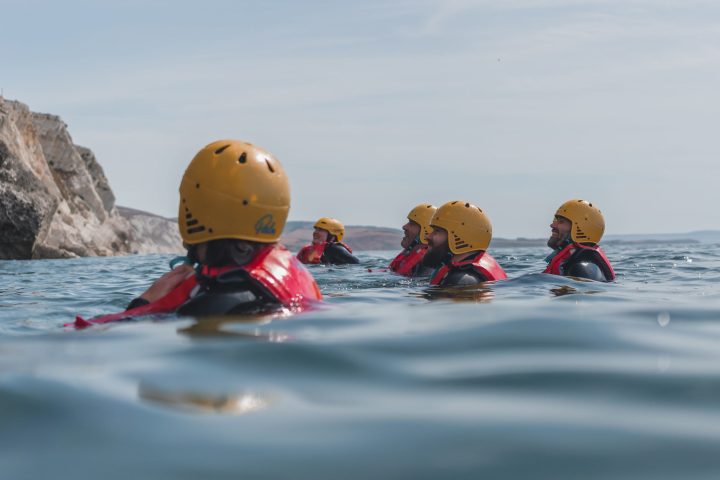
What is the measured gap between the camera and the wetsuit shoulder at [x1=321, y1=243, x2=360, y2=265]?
19734 mm

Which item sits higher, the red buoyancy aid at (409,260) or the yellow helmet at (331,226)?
the yellow helmet at (331,226)

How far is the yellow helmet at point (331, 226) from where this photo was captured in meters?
20.2

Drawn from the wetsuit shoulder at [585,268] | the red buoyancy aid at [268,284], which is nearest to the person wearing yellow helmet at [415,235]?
the wetsuit shoulder at [585,268]

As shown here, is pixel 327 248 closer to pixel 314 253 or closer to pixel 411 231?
pixel 314 253

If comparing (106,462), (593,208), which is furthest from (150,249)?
(106,462)

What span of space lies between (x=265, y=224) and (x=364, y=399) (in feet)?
10.0

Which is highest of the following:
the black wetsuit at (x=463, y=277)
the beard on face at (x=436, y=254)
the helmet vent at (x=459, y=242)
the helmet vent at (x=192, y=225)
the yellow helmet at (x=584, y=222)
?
the yellow helmet at (x=584, y=222)

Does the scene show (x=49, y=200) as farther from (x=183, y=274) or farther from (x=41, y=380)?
(x=41, y=380)

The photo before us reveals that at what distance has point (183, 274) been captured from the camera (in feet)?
20.8

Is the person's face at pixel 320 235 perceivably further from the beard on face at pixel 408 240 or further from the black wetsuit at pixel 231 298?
the black wetsuit at pixel 231 298

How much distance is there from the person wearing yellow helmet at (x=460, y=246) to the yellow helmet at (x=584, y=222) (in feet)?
7.03

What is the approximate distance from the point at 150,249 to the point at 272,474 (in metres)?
52.2

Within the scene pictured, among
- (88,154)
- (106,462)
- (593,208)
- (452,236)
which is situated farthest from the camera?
(88,154)

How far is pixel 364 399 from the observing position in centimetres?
323
